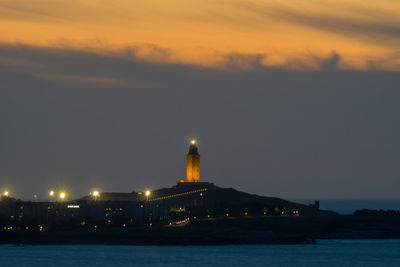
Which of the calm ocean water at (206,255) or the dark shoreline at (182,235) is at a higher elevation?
the dark shoreline at (182,235)

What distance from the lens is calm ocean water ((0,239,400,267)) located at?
14150cm

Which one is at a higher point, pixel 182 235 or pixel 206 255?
pixel 182 235

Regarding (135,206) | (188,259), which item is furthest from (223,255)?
(135,206)

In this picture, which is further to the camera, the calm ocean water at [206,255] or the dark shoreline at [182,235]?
the dark shoreline at [182,235]

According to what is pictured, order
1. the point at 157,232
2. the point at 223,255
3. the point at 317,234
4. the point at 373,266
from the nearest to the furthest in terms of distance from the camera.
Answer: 1. the point at 373,266
2. the point at 223,255
3. the point at 157,232
4. the point at 317,234

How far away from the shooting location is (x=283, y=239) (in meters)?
180

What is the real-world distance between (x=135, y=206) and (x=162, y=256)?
46.9 metres

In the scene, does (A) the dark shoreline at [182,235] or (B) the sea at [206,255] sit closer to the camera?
(B) the sea at [206,255]

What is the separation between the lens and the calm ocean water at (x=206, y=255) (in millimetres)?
141500

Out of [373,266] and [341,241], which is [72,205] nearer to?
[341,241]

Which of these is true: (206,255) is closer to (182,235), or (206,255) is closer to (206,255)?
(206,255)

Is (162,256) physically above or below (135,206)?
below

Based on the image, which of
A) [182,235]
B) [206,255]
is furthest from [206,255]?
[182,235]

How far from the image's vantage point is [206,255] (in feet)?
498
